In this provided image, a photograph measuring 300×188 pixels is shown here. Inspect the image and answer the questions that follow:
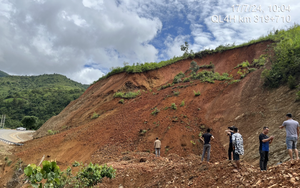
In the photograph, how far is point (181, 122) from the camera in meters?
12.5

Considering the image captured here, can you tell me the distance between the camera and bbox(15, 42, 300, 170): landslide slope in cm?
977

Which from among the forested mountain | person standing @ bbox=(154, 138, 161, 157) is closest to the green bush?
person standing @ bbox=(154, 138, 161, 157)

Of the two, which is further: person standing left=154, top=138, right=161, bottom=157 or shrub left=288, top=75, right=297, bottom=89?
shrub left=288, top=75, right=297, bottom=89

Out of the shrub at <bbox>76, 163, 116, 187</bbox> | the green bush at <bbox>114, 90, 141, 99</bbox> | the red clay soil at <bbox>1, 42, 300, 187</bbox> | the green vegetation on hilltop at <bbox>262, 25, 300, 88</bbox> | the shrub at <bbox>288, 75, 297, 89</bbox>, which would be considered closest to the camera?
the shrub at <bbox>76, 163, 116, 187</bbox>

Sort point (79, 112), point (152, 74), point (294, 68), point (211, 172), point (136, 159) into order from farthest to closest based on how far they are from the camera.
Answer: point (152, 74), point (79, 112), point (294, 68), point (136, 159), point (211, 172)

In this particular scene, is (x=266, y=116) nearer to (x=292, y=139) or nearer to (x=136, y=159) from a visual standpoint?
(x=292, y=139)

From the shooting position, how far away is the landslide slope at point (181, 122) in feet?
32.0

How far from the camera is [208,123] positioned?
12383mm

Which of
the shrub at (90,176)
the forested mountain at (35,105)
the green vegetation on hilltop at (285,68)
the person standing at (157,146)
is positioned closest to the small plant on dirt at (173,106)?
the person standing at (157,146)

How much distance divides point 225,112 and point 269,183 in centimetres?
950

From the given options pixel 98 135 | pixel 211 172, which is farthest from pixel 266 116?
pixel 98 135

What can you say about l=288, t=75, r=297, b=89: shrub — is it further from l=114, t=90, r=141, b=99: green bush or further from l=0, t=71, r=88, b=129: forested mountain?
l=0, t=71, r=88, b=129: forested mountain

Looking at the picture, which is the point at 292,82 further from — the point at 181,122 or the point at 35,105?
the point at 35,105

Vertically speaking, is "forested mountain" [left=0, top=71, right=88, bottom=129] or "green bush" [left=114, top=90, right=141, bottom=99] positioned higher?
"forested mountain" [left=0, top=71, right=88, bottom=129]
